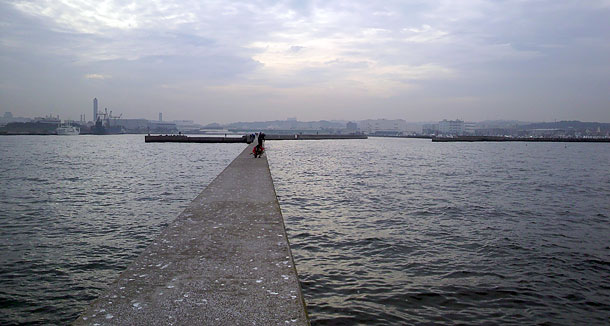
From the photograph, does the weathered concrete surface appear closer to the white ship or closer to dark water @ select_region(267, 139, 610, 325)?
dark water @ select_region(267, 139, 610, 325)

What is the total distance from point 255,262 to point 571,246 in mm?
7650

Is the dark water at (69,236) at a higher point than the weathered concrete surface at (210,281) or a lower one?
lower

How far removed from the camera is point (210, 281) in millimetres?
4914

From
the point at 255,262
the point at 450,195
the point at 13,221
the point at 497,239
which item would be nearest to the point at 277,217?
the point at 255,262

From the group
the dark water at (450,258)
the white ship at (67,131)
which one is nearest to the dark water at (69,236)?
the dark water at (450,258)

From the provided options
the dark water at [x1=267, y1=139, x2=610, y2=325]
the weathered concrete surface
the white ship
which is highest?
the white ship

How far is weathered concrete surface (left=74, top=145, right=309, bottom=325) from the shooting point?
4.01 m

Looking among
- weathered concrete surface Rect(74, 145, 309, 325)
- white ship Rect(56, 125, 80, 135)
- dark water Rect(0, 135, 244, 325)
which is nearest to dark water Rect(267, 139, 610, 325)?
weathered concrete surface Rect(74, 145, 309, 325)

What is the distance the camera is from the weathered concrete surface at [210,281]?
13.1 feet

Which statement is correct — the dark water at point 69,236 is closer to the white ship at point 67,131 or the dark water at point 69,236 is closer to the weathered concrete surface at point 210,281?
the weathered concrete surface at point 210,281

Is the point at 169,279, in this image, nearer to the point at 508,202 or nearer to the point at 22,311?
the point at 22,311

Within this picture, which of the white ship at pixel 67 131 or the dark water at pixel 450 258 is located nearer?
the dark water at pixel 450 258

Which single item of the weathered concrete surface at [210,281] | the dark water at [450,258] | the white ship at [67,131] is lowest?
the dark water at [450,258]

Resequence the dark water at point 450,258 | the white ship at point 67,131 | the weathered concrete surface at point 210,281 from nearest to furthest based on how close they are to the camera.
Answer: the weathered concrete surface at point 210,281 < the dark water at point 450,258 < the white ship at point 67,131
